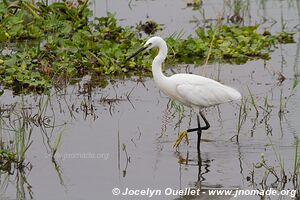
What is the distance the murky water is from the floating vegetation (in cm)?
23

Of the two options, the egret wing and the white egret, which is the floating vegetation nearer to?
the white egret

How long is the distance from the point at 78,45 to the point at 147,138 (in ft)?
9.40

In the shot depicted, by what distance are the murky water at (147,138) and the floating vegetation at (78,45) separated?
228 mm

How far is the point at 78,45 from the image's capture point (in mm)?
11164

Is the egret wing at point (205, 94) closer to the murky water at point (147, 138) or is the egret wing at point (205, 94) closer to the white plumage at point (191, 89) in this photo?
the white plumage at point (191, 89)

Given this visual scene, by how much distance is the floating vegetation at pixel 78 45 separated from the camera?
10.6 m

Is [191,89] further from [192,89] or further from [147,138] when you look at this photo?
[147,138]

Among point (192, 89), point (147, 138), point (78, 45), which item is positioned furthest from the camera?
point (78, 45)

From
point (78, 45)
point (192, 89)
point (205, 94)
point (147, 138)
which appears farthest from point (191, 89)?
point (78, 45)

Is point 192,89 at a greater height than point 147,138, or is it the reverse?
point 192,89

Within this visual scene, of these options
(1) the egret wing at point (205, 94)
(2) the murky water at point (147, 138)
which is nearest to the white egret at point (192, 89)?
(1) the egret wing at point (205, 94)

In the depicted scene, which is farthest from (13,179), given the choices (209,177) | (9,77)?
(9,77)

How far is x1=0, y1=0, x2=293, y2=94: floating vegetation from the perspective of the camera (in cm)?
1064

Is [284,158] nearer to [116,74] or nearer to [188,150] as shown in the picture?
[188,150]
